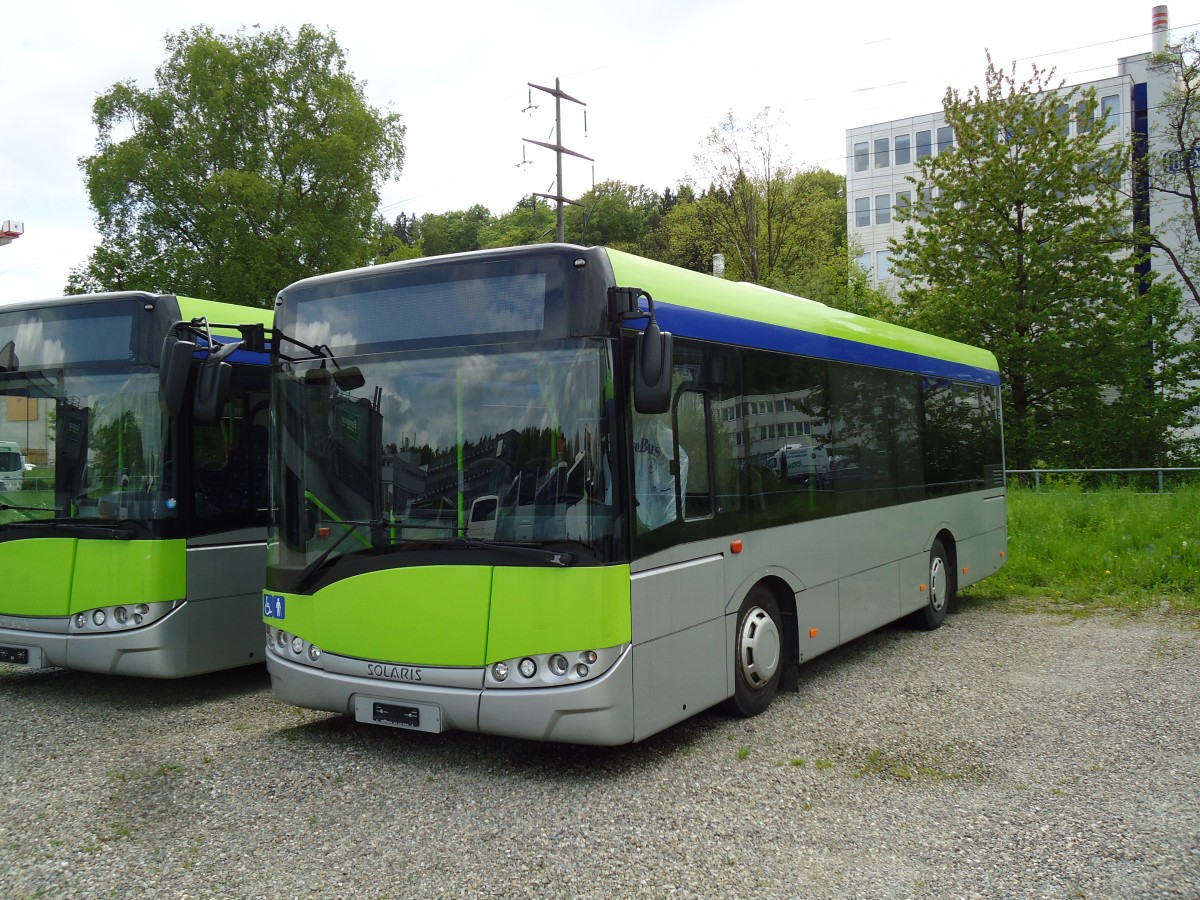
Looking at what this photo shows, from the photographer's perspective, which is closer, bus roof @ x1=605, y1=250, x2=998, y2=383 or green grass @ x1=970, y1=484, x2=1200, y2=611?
bus roof @ x1=605, y1=250, x2=998, y2=383

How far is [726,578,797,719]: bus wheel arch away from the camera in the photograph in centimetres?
690

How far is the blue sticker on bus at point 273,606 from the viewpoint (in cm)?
641

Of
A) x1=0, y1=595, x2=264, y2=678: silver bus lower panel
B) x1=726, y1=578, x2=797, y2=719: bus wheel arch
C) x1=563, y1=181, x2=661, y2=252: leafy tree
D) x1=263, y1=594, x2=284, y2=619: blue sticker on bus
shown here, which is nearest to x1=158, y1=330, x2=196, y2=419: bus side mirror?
x1=263, y1=594, x2=284, y2=619: blue sticker on bus

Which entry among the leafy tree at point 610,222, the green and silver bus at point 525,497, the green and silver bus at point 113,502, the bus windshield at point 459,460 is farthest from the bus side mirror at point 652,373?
the leafy tree at point 610,222

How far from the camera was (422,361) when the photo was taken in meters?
5.88

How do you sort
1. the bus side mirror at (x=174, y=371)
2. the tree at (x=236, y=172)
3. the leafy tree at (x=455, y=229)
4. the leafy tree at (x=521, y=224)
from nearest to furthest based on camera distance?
the bus side mirror at (x=174, y=371) → the tree at (x=236, y=172) → the leafy tree at (x=521, y=224) → the leafy tree at (x=455, y=229)

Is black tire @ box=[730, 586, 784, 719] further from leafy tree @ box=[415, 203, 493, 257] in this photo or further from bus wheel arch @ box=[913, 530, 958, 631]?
leafy tree @ box=[415, 203, 493, 257]

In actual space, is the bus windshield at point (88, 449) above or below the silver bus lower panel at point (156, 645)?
above

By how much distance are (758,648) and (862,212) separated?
66.0 meters

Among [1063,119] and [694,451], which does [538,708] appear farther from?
[1063,119]

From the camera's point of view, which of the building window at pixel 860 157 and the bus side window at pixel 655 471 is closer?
the bus side window at pixel 655 471

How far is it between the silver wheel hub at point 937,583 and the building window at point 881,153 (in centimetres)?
6184

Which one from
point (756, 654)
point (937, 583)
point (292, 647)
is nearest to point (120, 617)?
point (292, 647)

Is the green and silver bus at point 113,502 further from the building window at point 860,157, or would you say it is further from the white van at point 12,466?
the building window at point 860,157
